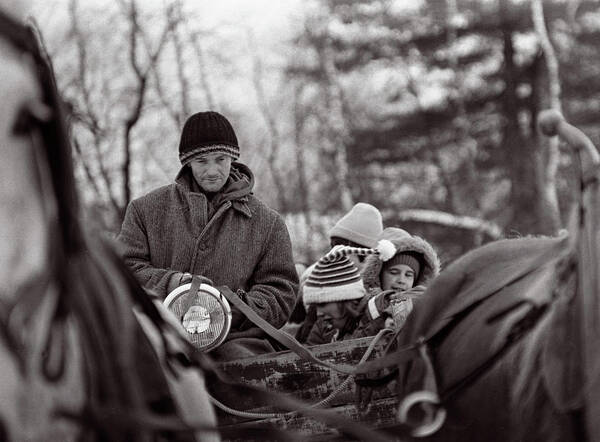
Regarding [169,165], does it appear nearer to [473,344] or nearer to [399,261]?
[399,261]

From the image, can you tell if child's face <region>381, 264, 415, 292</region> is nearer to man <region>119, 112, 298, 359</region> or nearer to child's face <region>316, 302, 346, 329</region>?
child's face <region>316, 302, 346, 329</region>

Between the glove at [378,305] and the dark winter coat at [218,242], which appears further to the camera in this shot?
the dark winter coat at [218,242]

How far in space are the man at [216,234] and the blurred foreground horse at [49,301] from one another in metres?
2.42

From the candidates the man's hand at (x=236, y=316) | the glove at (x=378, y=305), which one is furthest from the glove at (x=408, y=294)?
the man's hand at (x=236, y=316)

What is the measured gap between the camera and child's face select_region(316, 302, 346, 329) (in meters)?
4.77

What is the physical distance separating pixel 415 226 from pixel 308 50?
476 cm

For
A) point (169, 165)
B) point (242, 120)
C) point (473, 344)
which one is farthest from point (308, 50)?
point (473, 344)

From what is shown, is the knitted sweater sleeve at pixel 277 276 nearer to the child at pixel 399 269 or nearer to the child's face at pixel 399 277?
the child at pixel 399 269

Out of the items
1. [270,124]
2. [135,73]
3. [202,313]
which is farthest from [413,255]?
[270,124]

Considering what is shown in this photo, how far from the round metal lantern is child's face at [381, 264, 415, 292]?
1048mm

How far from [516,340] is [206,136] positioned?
225 cm

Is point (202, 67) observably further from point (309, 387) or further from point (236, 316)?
point (309, 387)

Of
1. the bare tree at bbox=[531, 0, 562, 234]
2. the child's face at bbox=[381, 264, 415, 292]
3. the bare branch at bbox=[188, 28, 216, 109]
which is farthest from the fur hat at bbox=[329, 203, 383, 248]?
the bare branch at bbox=[188, 28, 216, 109]

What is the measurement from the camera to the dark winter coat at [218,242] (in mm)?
4727
